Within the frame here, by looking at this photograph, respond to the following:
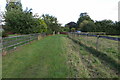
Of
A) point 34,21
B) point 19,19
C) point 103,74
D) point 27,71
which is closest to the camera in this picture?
point 103,74

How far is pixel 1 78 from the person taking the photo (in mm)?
2947

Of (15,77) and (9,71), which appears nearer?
(15,77)

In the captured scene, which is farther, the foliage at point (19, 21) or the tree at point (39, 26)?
the tree at point (39, 26)

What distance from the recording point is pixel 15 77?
2973 mm

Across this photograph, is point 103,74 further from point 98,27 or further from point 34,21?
point 98,27

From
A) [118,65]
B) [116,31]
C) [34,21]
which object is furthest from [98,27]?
[118,65]

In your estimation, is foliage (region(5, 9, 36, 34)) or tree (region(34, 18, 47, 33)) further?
tree (region(34, 18, 47, 33))

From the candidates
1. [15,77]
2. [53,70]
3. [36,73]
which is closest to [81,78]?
[53,70]

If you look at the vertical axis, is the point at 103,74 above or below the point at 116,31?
below

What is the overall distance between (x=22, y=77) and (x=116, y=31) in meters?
36.3

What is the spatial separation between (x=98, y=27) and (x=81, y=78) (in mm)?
41832

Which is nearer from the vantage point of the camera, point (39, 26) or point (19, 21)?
point (19, 21)

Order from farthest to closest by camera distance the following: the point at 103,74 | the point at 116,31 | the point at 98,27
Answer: the point at 98,27 < the point at 116,31 < the point at 103,74

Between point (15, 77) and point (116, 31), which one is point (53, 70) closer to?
point (15, 77)
